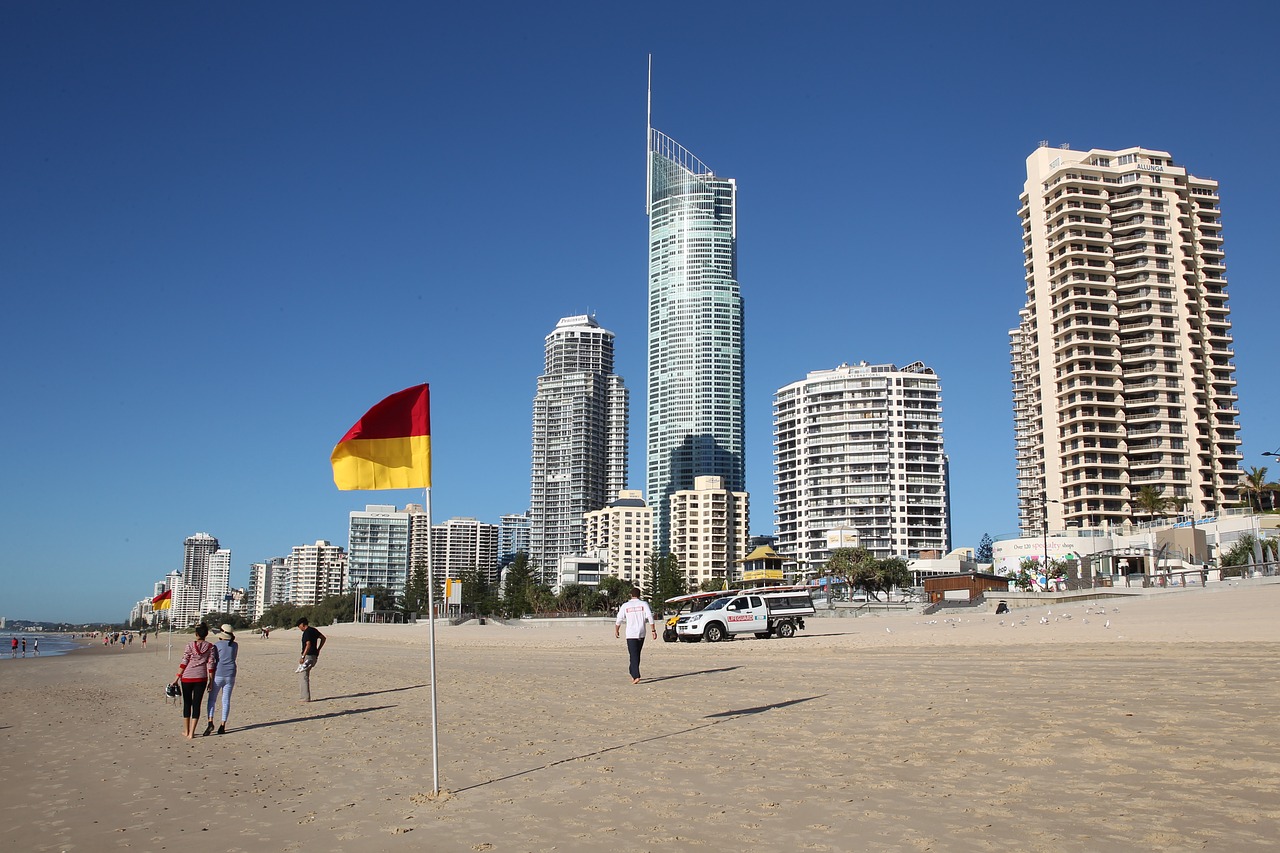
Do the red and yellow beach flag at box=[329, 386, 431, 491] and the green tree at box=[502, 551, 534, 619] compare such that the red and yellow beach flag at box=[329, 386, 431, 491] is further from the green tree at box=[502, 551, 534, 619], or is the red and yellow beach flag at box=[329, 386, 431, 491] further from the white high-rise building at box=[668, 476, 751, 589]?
the white high-rise building at box=[668, 476, 751, 589]

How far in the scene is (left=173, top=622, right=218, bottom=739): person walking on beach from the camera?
44.2 ft

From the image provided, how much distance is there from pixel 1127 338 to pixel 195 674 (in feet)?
376

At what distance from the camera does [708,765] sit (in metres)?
9.42

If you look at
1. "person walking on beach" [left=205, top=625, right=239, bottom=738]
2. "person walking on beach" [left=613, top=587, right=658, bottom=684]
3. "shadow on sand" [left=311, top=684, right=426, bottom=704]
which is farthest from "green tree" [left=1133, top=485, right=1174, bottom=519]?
"person walking on beach" [left=205, top=625, right=239, bottom=738]

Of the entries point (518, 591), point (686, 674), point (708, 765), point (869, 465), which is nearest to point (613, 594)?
point (518, 591)

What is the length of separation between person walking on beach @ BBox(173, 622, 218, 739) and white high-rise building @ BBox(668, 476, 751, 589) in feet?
559

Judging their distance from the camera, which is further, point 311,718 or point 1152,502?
point 1152,502

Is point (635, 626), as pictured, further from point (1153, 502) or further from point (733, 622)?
point (1153, 502)

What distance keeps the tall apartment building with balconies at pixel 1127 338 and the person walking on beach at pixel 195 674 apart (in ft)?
339

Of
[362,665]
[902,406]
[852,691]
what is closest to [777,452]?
[902,406]

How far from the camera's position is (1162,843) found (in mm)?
6129

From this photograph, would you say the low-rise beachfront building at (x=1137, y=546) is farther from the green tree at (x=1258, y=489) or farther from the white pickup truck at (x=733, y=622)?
the white pickup truck at (x=733, y=622)

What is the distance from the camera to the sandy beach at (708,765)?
6.96 meters

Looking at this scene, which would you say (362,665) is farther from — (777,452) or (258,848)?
(777,452)
